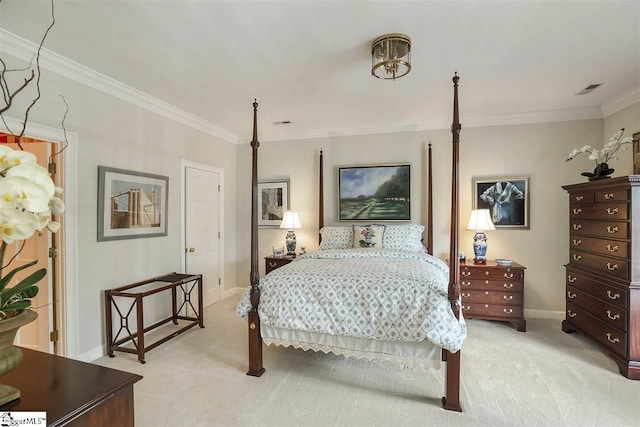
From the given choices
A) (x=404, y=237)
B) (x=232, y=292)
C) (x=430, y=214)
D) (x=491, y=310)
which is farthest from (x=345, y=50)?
(x=232, y=292)

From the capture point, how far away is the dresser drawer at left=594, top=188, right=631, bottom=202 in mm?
2629

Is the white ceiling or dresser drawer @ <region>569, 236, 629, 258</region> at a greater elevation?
the white ceiling

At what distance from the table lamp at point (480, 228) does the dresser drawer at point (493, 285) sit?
0.27m

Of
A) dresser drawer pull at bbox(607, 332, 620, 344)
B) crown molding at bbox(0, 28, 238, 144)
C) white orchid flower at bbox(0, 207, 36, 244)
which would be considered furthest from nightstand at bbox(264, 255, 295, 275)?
white orchid flower at bbox(0, 207, 36, 244)

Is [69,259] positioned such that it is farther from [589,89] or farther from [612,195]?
[589,89]

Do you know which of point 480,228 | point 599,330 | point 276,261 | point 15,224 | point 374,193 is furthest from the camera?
point 374,193

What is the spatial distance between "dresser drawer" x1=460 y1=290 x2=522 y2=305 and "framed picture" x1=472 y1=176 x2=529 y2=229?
0.92m

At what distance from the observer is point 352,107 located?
148 inches

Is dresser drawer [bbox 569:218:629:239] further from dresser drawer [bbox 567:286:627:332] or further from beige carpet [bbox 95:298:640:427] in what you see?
beige carpet [bbox 95:298:640:427]

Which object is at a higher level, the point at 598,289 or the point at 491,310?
the point at 598,289

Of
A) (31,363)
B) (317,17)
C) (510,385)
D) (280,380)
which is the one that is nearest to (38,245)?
(31,363)

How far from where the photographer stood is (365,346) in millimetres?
2359

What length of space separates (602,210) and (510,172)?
50.5 inches

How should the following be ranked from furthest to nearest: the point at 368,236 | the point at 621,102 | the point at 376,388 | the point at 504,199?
the point at 504,199 < the point at 368,236 < the point at 621,102 < the point at 376,388
